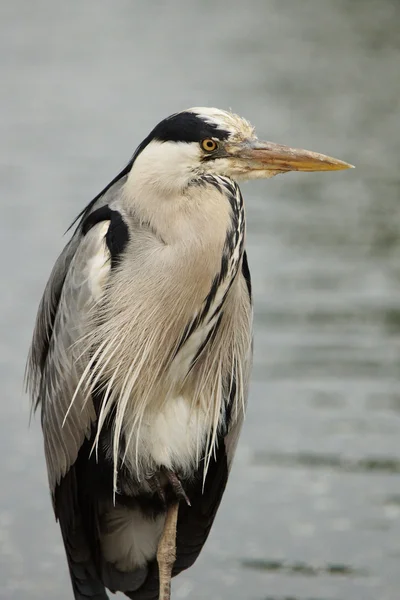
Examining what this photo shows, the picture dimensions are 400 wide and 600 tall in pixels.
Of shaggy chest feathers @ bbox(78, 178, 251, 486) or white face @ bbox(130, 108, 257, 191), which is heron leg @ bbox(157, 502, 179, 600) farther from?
white face @ bbox(130, 108, 257, 191)

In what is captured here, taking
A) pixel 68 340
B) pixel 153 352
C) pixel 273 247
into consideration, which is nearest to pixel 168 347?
pixel 153 352

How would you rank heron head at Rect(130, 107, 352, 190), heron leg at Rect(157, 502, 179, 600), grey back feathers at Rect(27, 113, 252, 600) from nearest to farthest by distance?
1. heron head at Rect(130, 107, 352, 190)
2. grey back feathers at Rect(27, 113, 252, 600)
3. heron leg at Rect(157, 502, 179, 600)

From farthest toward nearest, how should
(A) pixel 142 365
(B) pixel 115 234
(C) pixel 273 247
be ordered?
(C) pixel 273 247
(A) pixel 142 365
(B) pixel 115 234

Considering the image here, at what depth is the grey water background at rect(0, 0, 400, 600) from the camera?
6168mm

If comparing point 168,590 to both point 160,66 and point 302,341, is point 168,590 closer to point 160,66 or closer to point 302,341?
point 302,341

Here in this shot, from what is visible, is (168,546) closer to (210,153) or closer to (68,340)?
(68,340)

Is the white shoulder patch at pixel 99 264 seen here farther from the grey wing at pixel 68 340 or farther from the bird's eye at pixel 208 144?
the bird's eye at pixel 208 144

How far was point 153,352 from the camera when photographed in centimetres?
446

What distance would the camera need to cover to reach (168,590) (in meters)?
4.61

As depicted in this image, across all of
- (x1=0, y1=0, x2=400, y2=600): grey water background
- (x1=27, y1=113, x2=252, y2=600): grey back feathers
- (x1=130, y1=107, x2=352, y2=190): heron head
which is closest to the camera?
A: (x1=130, y1=107, x2=352, y2=190): heron head

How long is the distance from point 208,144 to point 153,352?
70 centimetres

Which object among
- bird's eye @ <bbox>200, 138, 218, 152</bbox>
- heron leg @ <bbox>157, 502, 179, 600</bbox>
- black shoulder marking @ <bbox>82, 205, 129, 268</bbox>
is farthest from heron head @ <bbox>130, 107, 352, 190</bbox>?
heron leg @ <bbox>157, 502, 179, 600</bbox>

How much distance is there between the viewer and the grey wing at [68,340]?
173 inches

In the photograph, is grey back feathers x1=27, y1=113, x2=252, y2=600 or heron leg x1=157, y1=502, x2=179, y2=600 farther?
heron leg x1=157, y1=502, x2=179, y2=600
